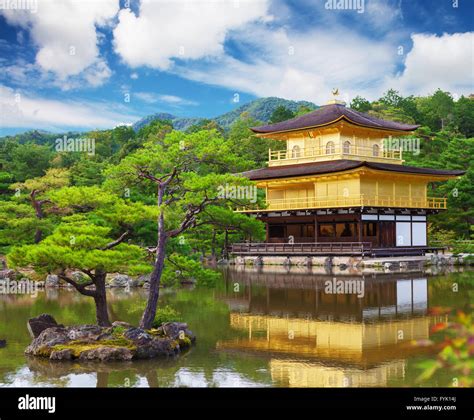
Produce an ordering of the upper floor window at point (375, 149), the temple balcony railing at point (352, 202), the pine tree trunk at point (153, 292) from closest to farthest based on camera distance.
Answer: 1. the pine tree trunk at point (153, 292)
2. the temple balcony railing at point (352, 202)
3. the upper floor window at point (375, 149)

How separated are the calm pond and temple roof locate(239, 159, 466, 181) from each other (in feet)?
34.9

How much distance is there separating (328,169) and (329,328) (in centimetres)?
2200

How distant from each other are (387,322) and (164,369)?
6.92 m

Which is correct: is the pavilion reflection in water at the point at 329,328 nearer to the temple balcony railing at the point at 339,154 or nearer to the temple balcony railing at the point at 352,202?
the temple balcony railing at the point at 352,202

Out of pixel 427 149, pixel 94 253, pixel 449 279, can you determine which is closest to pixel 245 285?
pixel 449 279

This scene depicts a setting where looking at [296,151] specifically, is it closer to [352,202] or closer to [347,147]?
[347,147]

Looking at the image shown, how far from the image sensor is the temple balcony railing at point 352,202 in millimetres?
35750

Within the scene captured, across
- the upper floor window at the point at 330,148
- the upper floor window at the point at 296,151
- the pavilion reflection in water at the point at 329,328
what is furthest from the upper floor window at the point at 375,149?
the pavilion reflection in water at the point at 329,328

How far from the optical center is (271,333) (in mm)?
15281

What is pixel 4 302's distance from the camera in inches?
863

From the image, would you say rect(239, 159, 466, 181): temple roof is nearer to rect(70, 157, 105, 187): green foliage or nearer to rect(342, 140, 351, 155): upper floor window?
rect(342, 140, 351, 155): upper floor window

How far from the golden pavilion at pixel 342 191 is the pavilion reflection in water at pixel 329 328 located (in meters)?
9.44

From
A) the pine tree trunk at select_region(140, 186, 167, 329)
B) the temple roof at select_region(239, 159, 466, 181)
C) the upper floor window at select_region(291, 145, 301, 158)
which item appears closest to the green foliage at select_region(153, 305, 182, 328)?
the pine tree trunk at select_region(140, 186, 167, 329)

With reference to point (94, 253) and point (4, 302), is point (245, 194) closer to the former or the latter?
point (94, 253)
